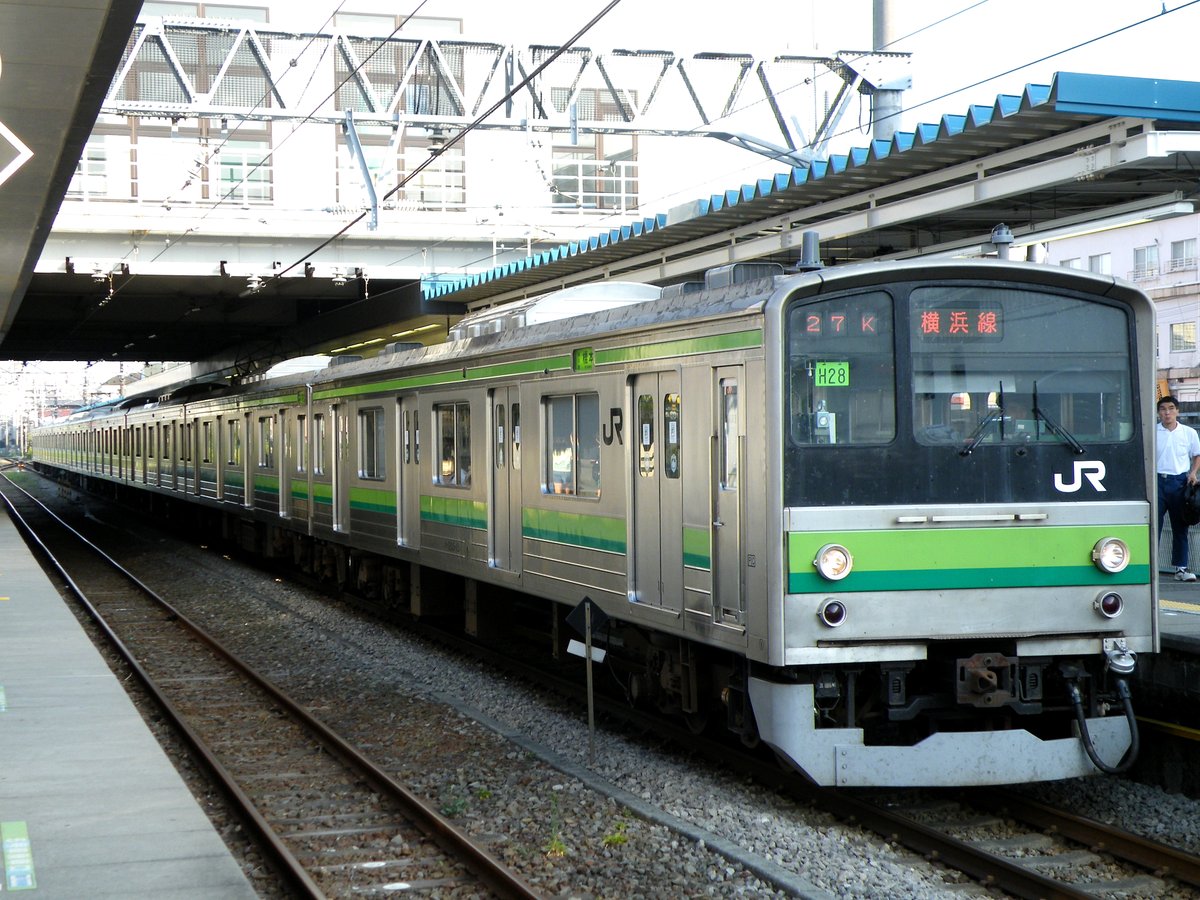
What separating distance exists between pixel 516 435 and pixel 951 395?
155 inches

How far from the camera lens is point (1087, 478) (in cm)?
686

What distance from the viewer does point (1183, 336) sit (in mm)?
31047

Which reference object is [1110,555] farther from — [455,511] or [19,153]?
[19,153]

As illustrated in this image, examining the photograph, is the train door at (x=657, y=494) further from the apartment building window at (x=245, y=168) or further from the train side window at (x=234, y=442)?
the apartment building window at (x=245, y=168)

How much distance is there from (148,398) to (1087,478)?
29.9 metres

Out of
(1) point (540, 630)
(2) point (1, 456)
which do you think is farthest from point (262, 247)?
(2) point (1, 456)

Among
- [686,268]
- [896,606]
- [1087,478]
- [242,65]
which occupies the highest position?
[242,65]

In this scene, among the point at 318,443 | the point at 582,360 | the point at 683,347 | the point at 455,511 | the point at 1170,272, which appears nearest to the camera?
the point at 683,347

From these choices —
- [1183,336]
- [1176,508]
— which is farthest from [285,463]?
[1183,336]

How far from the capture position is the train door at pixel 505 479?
997 cm

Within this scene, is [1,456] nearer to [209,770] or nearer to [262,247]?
[262,247]

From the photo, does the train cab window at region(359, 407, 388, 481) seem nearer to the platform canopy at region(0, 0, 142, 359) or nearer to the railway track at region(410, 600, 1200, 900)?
the platform canopy at region(0, 0, 142, 359)

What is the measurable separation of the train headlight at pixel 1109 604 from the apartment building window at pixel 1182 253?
2761 centimetres

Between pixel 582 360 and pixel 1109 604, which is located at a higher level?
pixel 582 360
